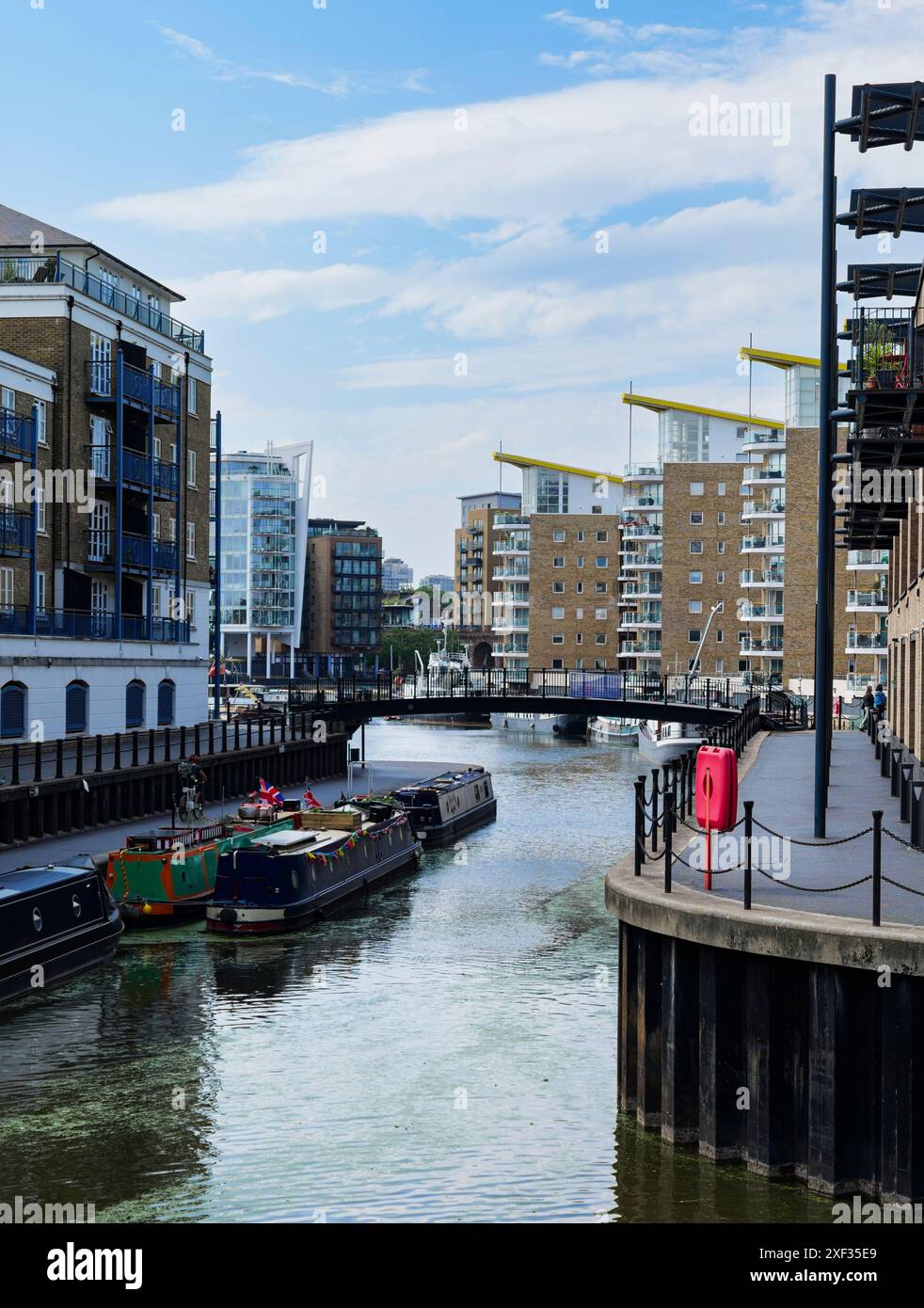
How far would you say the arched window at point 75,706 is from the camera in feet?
152

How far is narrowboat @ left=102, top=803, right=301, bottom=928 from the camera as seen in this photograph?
30.5 metres

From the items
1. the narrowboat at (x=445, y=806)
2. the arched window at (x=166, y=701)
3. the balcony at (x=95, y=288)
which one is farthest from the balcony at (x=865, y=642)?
the arched window at (x=166, y=701)

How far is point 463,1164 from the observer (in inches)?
652

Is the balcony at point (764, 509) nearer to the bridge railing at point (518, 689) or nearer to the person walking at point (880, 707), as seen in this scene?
the bridge railing at point (518, 689)

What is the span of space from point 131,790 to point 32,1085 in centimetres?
2093

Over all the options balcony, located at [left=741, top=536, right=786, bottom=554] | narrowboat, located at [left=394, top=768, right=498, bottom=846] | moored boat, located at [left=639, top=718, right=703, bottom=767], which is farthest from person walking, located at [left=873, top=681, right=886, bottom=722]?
balcony, located at [left=741, top=536, right=786, bottom=554]

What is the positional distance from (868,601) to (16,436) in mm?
55130

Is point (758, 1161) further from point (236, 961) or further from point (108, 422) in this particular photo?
point (108, 422)

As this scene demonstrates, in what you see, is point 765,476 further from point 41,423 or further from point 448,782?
point 41,423

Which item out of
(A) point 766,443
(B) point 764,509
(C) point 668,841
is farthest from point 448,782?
(A) point 766,443

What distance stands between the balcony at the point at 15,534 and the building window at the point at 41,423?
3.08 meters

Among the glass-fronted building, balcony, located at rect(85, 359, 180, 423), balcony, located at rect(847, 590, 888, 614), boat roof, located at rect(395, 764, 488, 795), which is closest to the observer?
boat roof, located at rect(395, 764, 488, 795)

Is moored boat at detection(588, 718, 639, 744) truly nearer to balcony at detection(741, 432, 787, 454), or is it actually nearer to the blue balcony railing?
balcony at detection(741, 432, 787, 454)
